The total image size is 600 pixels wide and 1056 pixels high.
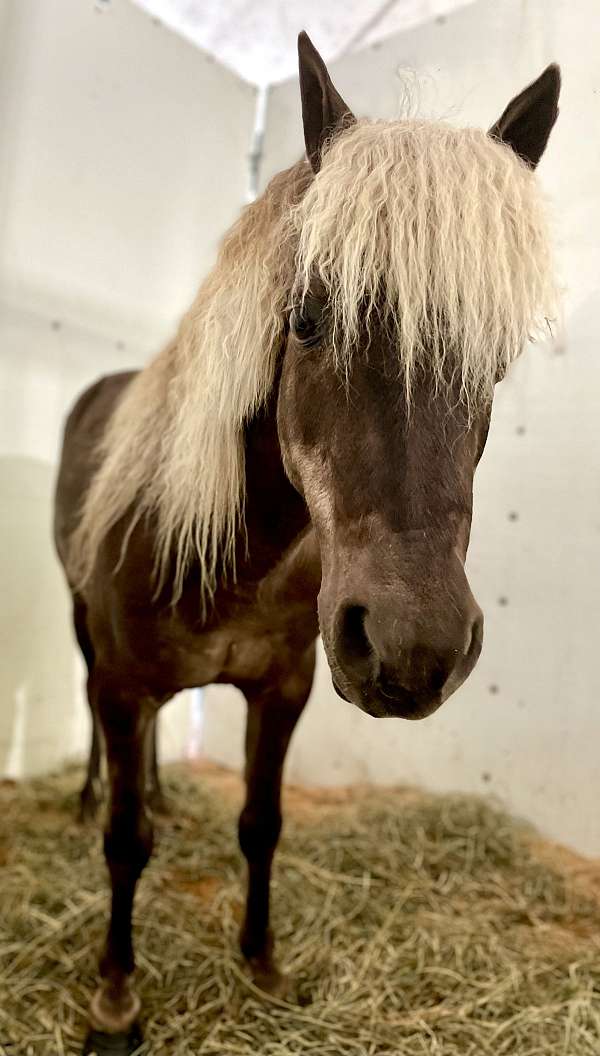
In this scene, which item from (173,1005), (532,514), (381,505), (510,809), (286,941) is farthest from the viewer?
(510,809)

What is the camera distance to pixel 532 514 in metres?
1.82

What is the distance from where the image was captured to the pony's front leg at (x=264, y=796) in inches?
53.9

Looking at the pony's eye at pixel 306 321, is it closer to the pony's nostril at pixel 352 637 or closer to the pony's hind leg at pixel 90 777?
the pony's nostril at pixel 352 637

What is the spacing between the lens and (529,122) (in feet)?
2.99

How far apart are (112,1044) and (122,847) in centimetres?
30

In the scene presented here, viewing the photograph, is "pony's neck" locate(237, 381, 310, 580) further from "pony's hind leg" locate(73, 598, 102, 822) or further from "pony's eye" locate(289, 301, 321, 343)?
"pony's hind leg" locate(73, 598, 102, 822)

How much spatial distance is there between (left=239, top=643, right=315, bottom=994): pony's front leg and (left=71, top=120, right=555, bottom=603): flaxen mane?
0.42 m

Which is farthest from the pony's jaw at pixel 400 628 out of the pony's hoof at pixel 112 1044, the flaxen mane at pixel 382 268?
the pony's hoof at pixel 112 1044

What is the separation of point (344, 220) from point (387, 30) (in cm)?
85

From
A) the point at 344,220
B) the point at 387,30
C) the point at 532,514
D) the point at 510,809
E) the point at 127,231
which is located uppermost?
the point at 387,30

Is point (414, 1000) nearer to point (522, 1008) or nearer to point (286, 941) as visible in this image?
point (522, 1008)

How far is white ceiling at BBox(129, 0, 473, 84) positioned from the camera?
1275 millimetres

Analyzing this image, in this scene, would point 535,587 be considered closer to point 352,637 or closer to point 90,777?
point 352,637

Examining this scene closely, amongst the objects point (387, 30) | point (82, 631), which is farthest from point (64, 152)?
point (82, 631)
